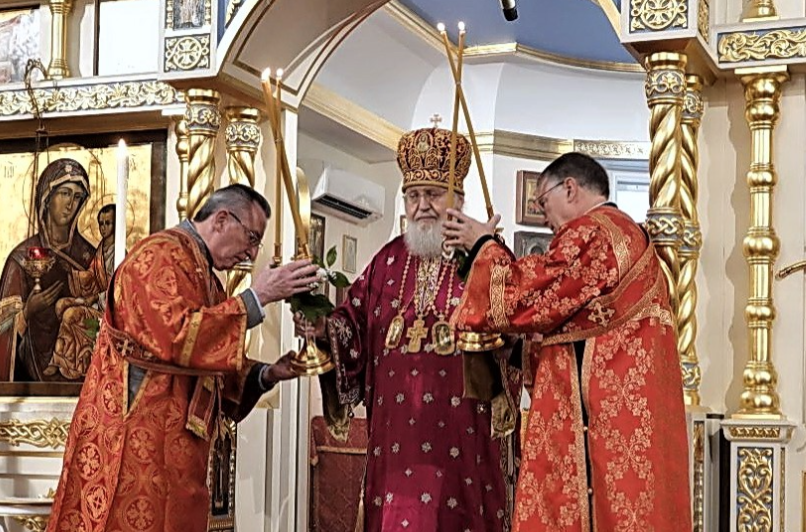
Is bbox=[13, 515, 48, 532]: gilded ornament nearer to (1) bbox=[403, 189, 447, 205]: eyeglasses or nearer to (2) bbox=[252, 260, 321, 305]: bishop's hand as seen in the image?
(2) bbox=[252, 260, 321, 305]: bishop's hand

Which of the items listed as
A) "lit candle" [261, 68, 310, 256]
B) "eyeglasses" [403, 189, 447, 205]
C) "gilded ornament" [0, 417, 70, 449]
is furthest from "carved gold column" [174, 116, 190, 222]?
"lit candle" [261, 68, 310, 256]

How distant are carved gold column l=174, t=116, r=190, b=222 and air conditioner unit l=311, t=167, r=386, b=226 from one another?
2.43 metres

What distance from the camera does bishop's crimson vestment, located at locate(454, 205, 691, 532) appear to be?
4359 mm

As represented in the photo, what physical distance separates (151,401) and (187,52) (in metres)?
1.93

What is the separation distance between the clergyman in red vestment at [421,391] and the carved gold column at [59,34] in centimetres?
241

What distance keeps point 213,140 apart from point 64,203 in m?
1.06

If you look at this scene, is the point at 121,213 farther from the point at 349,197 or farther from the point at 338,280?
the point at 349,197

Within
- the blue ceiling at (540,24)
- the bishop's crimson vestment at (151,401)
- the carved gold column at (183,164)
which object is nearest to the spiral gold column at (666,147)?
the bishop's crimson vestment at (151,401)

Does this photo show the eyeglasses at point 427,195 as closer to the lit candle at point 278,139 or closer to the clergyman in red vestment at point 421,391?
the clergyman in red vestment at point 421,391

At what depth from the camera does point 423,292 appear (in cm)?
507

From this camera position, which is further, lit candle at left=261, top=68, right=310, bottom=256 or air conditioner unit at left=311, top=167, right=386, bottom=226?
air conditioner unit at left=311, top=167, right=386, bottom=226

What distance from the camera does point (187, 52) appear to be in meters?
6.00

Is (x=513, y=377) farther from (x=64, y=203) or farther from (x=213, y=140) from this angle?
(x=64, y=203)

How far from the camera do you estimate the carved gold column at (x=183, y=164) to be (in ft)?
19.9
